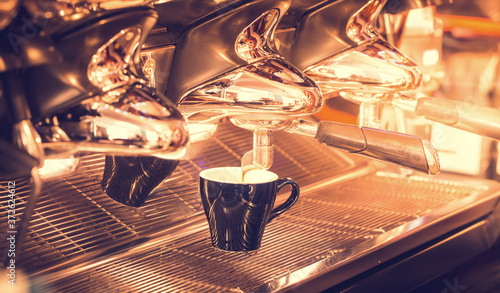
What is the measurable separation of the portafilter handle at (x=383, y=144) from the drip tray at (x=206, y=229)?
0.11m

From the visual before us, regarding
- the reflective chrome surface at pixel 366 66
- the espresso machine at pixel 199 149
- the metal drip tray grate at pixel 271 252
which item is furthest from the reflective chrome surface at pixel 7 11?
the reflective chrome surface at pixel 366 66

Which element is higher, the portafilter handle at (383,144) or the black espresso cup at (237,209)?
the portafilter handle at (383,144)

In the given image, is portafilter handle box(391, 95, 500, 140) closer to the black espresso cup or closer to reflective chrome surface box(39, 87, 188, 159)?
the black espresso cup

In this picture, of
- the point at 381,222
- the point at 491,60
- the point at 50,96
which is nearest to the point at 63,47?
the point at 50,96

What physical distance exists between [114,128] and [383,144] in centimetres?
27

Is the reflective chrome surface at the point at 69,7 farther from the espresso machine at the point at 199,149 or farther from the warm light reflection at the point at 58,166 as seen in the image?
the warm light reflection at the point at 58,166

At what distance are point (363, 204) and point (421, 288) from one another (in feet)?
0.47

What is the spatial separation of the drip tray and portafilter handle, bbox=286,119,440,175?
11 centimetres

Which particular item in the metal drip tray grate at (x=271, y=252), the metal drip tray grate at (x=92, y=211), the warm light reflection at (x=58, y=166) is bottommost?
the metal drip tray grate at (x=271, y=252)

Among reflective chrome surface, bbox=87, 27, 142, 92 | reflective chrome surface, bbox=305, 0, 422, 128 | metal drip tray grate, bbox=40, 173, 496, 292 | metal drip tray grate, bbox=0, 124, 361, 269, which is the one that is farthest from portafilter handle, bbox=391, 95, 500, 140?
reflective chrome surface, bbox=87, 27, 142, 92

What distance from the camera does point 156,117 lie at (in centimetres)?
38

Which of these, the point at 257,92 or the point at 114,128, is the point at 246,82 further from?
the point at 114,128

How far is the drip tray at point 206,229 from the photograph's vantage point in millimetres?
519

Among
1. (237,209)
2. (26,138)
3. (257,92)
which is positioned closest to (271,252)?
(237,209)
